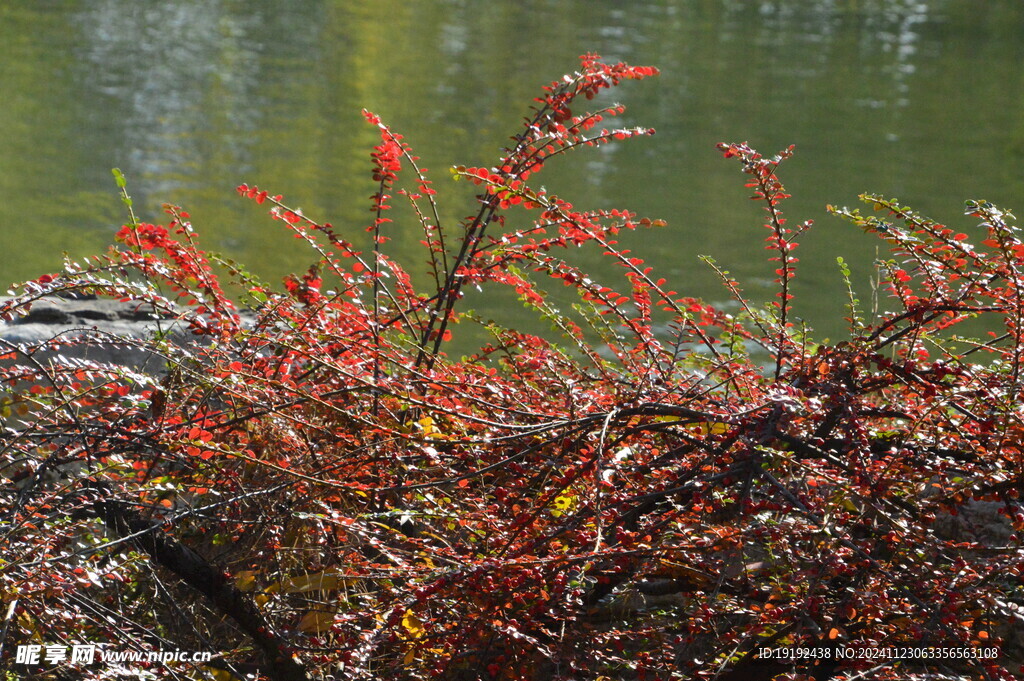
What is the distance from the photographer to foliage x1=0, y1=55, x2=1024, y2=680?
2.14m

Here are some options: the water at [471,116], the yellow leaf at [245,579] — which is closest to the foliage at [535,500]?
the yellow leaf at [245,579]

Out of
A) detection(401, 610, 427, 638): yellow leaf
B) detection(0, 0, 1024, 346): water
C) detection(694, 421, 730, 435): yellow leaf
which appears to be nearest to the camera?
detection(401, 610, 427, 638): yellow leaf

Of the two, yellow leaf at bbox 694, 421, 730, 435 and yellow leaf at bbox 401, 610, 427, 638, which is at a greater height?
yellow leaf at bbox 694, 421, 730, 435

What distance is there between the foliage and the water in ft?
8.84

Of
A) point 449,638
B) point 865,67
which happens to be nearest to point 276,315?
point 449,638

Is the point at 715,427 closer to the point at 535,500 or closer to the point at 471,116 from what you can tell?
the point at 535,500

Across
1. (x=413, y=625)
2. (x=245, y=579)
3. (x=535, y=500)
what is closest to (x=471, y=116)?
(x=245, y=579)

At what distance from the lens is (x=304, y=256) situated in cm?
813

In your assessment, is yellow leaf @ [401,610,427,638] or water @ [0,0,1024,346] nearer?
yellow leaf @ [401,610,427,638]

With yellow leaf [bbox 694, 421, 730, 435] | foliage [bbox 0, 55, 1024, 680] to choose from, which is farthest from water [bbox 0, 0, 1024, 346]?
foliage [bbox 0, 55, 1024, 680]

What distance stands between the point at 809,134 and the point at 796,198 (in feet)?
9.53

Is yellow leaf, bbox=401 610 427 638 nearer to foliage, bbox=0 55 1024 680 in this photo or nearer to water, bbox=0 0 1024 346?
foliage, bbox=0 55 1024 680

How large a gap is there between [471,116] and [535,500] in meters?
10.4

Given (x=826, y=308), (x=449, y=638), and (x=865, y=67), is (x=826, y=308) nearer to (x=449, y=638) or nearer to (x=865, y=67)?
(x=449, y=638)
